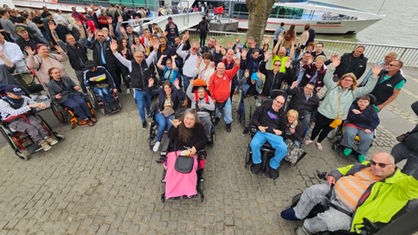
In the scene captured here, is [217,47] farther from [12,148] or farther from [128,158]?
[12,148]

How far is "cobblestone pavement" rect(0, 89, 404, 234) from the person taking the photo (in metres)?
2.90

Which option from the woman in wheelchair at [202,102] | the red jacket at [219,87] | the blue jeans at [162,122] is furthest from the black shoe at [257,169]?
the blue jeans at [162,122]

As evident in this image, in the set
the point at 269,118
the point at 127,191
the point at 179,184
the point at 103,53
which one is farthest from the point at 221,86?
the point at 103,53

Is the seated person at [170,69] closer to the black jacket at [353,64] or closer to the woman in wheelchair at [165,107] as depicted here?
the woman in wheelchair at [165,107]

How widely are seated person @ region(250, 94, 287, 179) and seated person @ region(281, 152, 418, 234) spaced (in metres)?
0.97

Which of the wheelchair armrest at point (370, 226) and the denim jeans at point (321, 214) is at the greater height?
the wheelchair armrest at point (370, 226)

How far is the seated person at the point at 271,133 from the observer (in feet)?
11.6

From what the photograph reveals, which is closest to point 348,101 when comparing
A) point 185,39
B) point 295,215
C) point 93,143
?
point 295,215

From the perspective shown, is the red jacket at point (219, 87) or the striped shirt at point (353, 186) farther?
the red jacket at point (219, 87)

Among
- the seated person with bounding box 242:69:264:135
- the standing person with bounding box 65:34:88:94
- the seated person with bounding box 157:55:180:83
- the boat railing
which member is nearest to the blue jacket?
the seated person with bounding box 242:69:264:135

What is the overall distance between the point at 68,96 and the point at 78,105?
333 millimetres

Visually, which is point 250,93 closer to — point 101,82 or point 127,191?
point 127,191

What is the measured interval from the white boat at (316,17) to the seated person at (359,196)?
18287mm

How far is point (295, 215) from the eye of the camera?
2.80 metres
